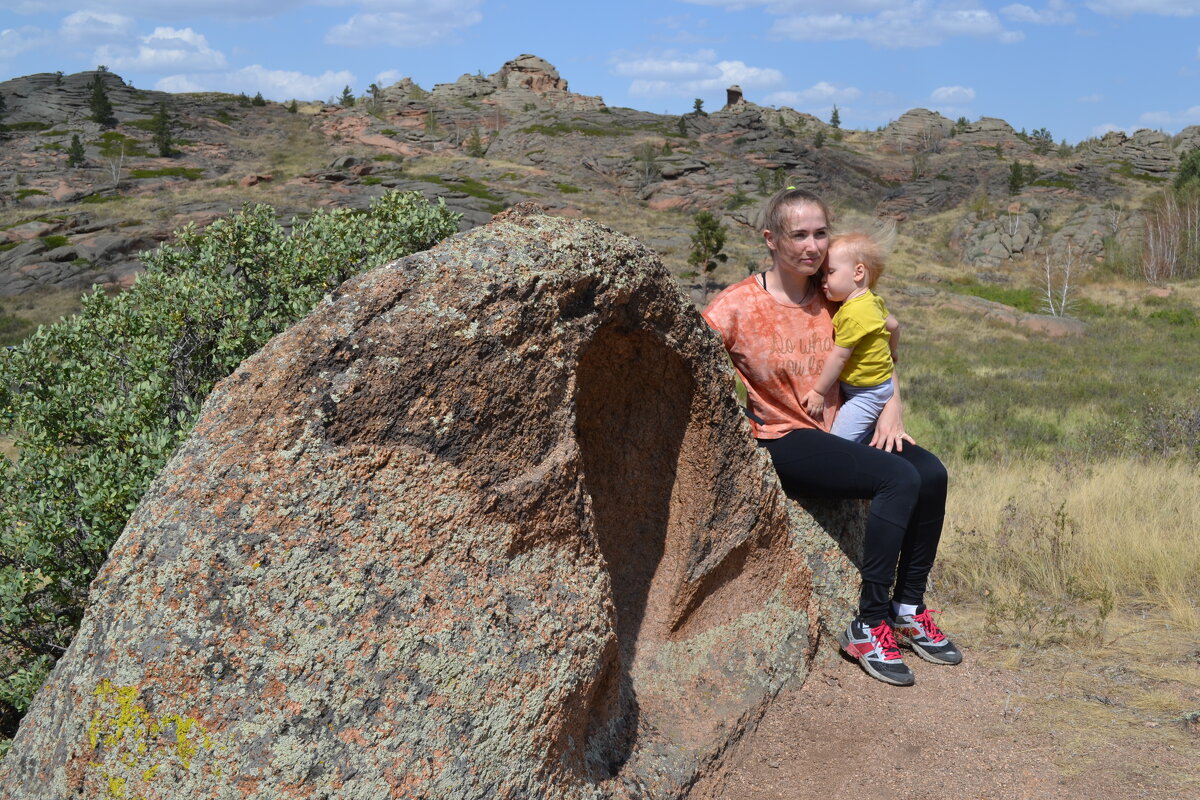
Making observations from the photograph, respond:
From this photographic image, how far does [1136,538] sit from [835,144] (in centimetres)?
7878

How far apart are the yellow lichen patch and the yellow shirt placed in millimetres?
2910

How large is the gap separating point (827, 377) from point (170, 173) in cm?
5330

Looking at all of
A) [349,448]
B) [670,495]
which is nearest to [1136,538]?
[670,495]

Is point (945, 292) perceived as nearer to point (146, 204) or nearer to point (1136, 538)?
point (1136, 538)

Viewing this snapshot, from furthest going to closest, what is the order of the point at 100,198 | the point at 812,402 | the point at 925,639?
the point at 100,198 < the point at 925,639 < the point at 812,402

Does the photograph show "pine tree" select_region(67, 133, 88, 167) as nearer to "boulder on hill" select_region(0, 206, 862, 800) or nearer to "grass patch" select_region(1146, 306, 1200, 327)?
"grass patch" select_region(1146, 306, 1200, 327)

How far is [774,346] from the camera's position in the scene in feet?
12.9

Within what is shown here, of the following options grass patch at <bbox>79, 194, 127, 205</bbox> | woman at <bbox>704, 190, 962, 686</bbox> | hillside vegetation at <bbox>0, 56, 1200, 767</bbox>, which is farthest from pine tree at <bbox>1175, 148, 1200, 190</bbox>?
grass patch at <bbox>79, 194, 127, 205</bbox>

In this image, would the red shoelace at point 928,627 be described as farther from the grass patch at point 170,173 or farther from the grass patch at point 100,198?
the grass patch at point 170,173

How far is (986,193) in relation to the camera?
5572 cm

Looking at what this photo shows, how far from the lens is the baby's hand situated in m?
3.92

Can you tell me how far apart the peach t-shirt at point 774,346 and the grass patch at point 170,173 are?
51.8 metres

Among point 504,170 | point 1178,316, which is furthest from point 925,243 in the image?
point 504,170

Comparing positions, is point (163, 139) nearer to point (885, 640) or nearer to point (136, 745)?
point (885, 640)
